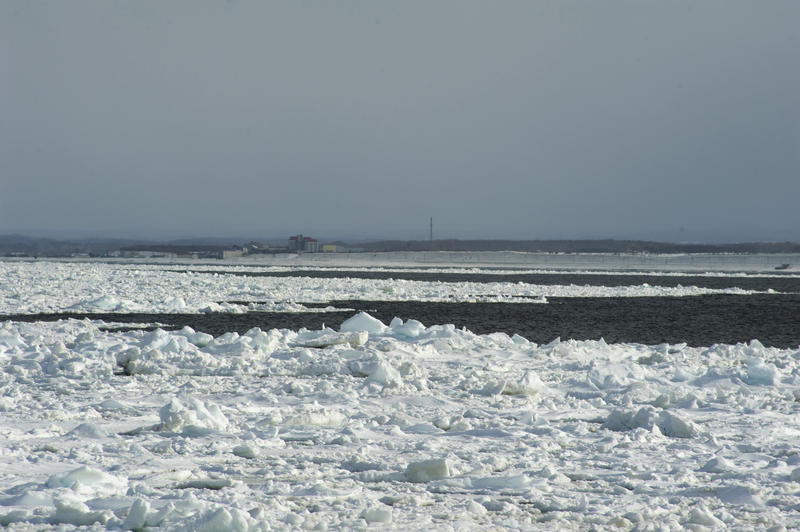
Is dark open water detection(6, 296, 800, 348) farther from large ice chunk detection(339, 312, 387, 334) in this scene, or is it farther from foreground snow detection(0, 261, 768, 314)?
large ice chunk detection(339, 312, 387, 334)

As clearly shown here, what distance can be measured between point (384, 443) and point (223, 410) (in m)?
2.20

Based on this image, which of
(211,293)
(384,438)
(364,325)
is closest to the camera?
(384,438)

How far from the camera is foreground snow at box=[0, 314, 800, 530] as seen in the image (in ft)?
19.8

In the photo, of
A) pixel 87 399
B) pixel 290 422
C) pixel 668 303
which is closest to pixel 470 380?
pixel 290 422

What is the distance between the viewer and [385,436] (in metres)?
8.50

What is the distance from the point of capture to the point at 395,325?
1684 centimetres

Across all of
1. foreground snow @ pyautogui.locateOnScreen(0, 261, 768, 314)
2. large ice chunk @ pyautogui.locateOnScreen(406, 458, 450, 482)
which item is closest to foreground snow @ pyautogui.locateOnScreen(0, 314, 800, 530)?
large ice chunk @ pyautogui.locateOnScreen(406, 458, 450, 482)

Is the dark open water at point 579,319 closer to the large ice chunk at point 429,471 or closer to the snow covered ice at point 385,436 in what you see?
the snow covered ice at point 385,436

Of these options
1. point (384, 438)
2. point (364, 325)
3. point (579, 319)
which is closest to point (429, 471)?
point (384, 438)

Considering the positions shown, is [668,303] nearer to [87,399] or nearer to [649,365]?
[649,365]

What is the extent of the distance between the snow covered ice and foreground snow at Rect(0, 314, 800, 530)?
25 mm

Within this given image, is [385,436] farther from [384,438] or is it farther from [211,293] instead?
[211,293]

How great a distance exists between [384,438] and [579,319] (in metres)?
19.1

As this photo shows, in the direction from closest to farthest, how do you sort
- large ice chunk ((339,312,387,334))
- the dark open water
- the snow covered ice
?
1. the snow covered ice
2. large ice chunk ((339,312,387,334))
3. the dark open water
